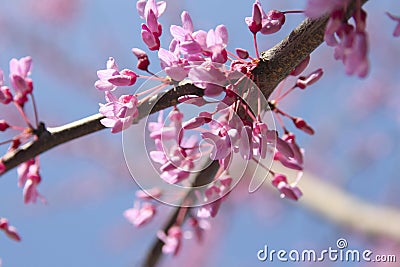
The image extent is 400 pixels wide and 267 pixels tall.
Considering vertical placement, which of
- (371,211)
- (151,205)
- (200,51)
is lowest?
(371,211)

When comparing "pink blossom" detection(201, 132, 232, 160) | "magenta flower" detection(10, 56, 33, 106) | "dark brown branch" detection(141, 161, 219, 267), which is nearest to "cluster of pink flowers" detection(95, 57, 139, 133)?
"pink blossom" detection(201, 132, 232, 160)

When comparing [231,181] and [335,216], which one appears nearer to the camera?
[231,181]

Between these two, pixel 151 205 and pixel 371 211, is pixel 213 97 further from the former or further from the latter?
pixel 371 211

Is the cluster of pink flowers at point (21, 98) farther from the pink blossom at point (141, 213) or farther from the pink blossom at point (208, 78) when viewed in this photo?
the pink blossom at point (208, 78)

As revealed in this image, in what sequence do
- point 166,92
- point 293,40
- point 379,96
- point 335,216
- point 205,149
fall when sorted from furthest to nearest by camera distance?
point 379,96
point 335,216
point 205,149
point 166,92
point 293,40

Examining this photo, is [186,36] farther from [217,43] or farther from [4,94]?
[4,94]

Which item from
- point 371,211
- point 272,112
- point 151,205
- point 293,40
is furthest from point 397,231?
point 293,40

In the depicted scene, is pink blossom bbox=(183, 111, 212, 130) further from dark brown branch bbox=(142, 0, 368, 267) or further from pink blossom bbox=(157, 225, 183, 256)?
pink blossom bbox=(157, 225, 183, 256)

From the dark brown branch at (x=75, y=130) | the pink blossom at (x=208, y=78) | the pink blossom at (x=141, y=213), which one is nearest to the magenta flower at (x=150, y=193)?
the pink blossom at (x=141, y=213)
